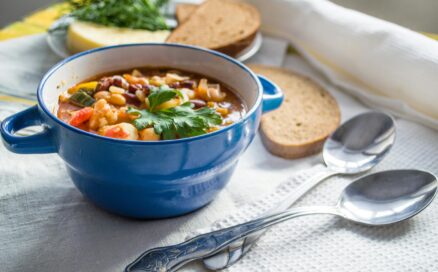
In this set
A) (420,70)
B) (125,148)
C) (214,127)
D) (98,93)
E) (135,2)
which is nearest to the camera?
(125,148)

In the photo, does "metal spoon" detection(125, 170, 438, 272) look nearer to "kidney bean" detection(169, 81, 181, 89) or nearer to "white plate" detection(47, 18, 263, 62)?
"kidney bean" detection(169, 81, 181, 89)

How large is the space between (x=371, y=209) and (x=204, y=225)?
49cm

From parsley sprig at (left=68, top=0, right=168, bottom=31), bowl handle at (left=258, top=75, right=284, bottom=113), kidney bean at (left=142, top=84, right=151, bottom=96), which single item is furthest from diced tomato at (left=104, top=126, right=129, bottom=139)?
parsley sprig at (left=68, top=0, right=168, bottom=31)

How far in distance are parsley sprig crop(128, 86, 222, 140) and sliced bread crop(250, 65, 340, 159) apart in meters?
0.49

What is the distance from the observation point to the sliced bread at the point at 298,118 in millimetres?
1952

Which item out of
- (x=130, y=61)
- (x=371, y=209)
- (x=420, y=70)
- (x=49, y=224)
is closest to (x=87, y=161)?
(x=49, y=224)

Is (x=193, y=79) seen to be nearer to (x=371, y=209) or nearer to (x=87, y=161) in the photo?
(x=87, y=161)

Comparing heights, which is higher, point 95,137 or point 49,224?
point 95,137

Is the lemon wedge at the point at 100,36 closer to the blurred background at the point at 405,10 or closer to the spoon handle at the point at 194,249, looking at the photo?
the spoon handle at the point at 194,249

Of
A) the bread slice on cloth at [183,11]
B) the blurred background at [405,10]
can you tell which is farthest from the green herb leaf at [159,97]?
the blurred background at [405,10]

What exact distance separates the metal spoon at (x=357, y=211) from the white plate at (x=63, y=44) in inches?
40.9

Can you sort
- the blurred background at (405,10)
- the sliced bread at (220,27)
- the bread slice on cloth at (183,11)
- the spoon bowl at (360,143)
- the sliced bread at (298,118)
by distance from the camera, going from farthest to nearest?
the blurred background at (405,10)
the bread slice on cloth at (183,11)
the sliced bread at (220,27)
the sliced bread at (298,118)
the spoon bowl at (360,143)

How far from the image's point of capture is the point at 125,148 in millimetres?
1322

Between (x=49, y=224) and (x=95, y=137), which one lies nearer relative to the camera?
(x=95, y=137)
